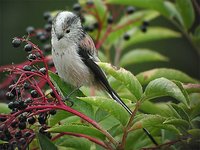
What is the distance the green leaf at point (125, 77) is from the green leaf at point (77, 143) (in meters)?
0.42

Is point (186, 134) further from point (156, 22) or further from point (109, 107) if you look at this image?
point (156, 22)

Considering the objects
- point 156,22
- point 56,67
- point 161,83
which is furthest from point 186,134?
point 156,22

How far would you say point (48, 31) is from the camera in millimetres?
4000

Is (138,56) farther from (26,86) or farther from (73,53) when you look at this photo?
(26,86)

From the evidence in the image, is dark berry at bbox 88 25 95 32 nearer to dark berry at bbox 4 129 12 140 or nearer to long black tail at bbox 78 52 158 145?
long black tail at bbox 78 52 158 145

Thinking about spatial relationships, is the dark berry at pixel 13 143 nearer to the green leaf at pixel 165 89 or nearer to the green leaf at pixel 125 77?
the green leaf at pixel 125 77

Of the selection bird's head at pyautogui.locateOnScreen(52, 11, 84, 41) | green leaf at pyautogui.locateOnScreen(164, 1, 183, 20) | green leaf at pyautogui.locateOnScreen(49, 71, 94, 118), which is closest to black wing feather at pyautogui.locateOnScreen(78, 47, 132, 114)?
bird's head at pyautogui.locateOnScreen(52, 11, 84, 41)

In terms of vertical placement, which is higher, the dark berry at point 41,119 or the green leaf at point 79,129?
the dark berry at point 41,119

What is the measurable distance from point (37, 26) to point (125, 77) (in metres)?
5.72

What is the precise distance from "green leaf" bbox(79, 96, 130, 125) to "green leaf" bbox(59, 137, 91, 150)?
0.28 meters

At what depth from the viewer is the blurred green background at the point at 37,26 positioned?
737 centimetres

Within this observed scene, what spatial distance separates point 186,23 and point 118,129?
121 centimetres

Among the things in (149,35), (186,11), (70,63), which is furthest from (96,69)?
(149,35)

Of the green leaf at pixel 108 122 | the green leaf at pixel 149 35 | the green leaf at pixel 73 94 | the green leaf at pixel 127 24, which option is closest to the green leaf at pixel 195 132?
the green leaf at pixel 108 122
